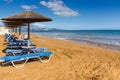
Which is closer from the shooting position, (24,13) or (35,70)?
(35,70)

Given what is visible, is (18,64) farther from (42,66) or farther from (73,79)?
(73,79)

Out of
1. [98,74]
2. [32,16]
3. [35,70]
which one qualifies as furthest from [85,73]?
[32,16]

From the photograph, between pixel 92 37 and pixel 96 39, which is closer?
pixel 96 39

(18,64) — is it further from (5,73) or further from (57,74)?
(57,74)

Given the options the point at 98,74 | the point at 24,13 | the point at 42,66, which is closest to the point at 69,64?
the point at 42,66

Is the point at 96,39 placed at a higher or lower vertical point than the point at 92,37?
higher

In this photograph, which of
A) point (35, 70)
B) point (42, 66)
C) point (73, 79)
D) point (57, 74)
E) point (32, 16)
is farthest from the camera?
point (32, 16)

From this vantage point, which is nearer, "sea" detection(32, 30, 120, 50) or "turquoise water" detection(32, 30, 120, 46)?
"sea" detection(32, 30, 120, 50)

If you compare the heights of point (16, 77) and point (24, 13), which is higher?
point (24, 13)

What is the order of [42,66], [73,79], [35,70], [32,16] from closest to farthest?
[73,79] → [35,70] → [42,66] → [32,16]

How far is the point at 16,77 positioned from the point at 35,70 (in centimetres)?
90

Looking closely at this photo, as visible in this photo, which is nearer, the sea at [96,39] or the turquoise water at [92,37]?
the sea at [96,39]

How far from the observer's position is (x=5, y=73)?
564 centimetres

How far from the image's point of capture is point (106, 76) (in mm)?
5027
